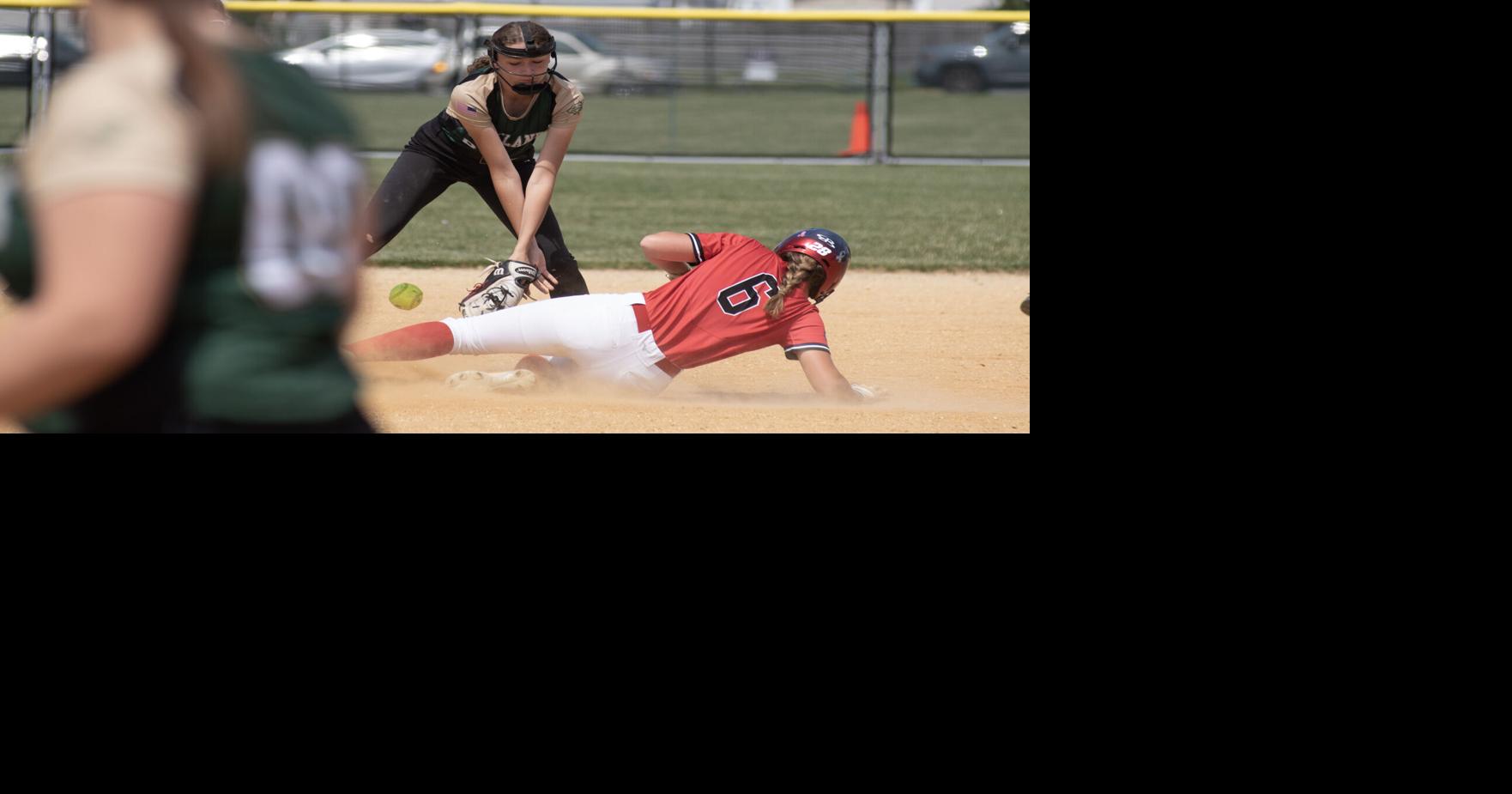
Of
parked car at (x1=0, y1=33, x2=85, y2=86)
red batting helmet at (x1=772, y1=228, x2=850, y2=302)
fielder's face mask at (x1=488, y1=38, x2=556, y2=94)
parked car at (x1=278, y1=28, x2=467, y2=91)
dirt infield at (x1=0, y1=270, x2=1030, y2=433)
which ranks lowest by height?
dirt infield at (x1=0, y1=270, x2=1030, y2=433)

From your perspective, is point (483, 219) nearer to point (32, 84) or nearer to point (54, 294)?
point (32, 84)

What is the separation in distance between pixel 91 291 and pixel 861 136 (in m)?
17.3

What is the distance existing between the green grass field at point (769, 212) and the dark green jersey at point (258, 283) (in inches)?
297

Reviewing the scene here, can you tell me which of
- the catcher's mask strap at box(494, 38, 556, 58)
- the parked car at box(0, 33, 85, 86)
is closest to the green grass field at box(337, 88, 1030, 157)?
the parked car at box(0, 33, 85, 86)

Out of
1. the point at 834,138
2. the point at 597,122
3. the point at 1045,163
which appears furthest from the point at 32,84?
the point at 1045,163

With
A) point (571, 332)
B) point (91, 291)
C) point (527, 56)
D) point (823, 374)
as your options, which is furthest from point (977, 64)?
point (91, 291)

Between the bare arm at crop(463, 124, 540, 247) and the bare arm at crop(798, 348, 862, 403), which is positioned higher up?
the bare arm at crop(463, 124, 540, 247)

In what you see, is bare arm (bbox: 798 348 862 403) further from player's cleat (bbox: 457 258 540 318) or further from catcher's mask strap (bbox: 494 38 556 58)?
catcher's mask strap (bbox: 494 38 556 58)

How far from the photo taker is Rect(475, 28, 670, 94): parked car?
24031 mm

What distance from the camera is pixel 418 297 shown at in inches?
282

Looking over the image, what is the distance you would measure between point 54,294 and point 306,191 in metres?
0.32

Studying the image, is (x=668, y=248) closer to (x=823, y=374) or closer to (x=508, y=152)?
(x=823, y=374)

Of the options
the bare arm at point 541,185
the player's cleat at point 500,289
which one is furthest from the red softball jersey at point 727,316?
the bare arm at point 541,185

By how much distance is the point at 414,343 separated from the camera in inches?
215
